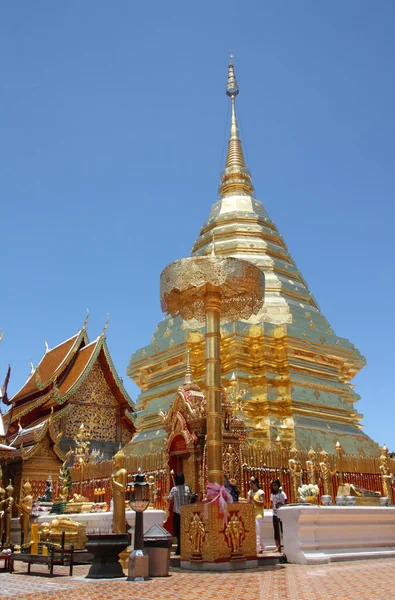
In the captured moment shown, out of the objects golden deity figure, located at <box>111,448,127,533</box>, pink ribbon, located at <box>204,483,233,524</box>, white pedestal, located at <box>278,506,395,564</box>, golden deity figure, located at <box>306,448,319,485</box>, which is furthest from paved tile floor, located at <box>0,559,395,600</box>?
golden deity figure, located at <box>306,448,319,485</box>

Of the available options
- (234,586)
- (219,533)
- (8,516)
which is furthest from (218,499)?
(8,516)

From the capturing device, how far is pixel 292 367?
15008mm

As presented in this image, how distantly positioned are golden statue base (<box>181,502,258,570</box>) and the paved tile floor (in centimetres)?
24

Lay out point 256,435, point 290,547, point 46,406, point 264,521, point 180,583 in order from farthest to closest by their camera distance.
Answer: point 46,406, point 256,435, point 264,521, point 290,547, point 180,583

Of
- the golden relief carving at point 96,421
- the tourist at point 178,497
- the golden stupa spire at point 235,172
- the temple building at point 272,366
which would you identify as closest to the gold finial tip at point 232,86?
the golden stupa spire at point 235,172

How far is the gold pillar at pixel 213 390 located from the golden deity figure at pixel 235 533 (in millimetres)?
463

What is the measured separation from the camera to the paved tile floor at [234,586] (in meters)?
5.23

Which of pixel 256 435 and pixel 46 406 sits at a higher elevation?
pixel 46 406

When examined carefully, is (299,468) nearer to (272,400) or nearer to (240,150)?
(272,400)

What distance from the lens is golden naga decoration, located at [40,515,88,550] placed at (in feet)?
33.2

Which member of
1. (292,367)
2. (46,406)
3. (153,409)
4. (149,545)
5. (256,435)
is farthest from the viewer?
(46,406)

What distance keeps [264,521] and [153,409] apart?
6787 millimetres

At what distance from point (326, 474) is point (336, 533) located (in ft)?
6.82

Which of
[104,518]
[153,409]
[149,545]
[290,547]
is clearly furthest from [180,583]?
[153,409]
